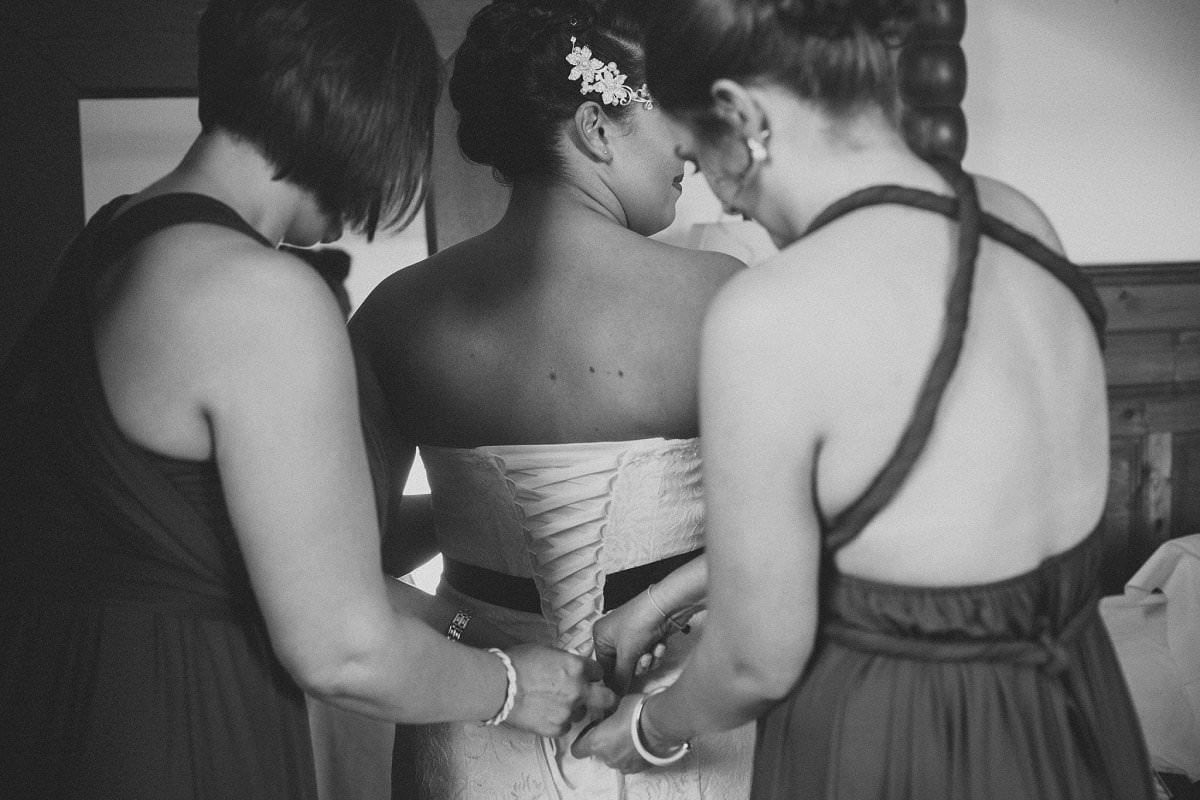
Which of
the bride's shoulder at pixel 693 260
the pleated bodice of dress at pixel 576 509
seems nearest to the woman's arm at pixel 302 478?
the pleated bodice of dress at pixel 576 509

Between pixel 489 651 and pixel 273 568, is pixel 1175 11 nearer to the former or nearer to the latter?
pixel 489 651

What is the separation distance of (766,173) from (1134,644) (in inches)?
84.3

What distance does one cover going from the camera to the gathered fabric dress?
1.37 metres

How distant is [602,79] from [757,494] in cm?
74

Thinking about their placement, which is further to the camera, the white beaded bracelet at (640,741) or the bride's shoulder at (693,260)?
the bride's shoulder at (693,260)

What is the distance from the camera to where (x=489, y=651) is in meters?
1.21

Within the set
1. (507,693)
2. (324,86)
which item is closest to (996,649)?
(507,693)

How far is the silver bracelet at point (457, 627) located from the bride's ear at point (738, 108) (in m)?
0.80

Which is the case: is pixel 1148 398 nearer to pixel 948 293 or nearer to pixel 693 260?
pixel 693 260

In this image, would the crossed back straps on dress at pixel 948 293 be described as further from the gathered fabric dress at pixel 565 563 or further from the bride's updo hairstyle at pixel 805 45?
the gathered fabric dress at pixel 565 563

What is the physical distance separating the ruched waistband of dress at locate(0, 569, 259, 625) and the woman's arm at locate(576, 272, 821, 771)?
0.49m

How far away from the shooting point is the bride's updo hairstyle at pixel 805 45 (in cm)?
85

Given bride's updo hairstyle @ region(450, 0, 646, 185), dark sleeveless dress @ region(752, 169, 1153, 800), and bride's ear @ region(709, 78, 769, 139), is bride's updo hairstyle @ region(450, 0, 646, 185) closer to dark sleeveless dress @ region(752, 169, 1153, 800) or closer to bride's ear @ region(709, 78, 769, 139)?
bride's ear @ region(709, 78, 769, 139)

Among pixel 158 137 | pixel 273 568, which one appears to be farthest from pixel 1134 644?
pixel 158 137
